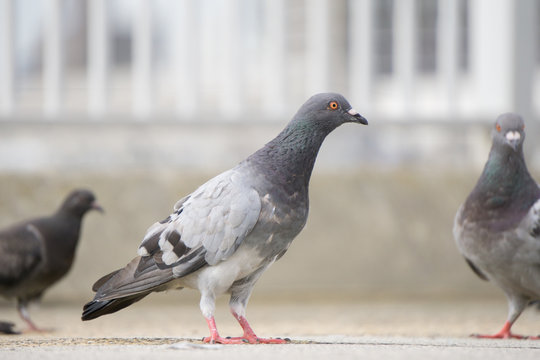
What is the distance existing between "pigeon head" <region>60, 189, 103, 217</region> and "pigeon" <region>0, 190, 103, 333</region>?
0.08m

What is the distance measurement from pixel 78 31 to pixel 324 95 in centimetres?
2228

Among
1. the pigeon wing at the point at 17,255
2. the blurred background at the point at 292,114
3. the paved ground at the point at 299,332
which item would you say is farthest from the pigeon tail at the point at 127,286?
the blurred background at the point at 292,114

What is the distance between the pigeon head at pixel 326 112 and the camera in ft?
13.0

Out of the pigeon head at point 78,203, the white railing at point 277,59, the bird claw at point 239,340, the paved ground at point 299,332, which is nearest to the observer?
the paved ground at point 299,332

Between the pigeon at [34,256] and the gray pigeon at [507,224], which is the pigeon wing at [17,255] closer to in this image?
the pigeon at [34,256]

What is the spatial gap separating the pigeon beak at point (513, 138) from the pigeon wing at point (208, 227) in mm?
1601

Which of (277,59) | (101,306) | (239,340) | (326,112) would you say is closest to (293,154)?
(326,112)

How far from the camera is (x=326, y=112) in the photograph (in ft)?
13.0

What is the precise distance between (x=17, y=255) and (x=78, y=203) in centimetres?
65

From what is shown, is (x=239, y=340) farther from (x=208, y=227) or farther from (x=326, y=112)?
(x=326, y=112)

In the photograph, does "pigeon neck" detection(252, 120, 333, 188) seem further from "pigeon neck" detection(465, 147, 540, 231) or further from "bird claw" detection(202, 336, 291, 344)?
"pigeon neck" detection(465, 147, 540, 231)

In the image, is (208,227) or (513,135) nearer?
(208,227)

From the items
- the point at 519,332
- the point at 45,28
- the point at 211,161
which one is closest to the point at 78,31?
the point at 211,161

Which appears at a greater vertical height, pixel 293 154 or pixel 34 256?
pixel 293 154
